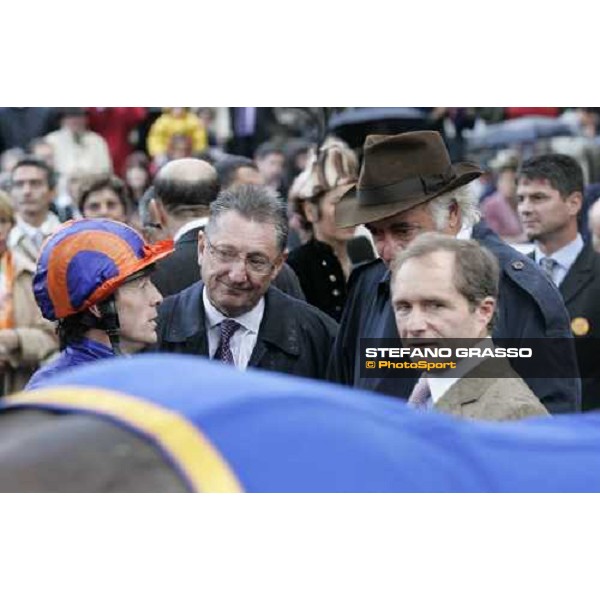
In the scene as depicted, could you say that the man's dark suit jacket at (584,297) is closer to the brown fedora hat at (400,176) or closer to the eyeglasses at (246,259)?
the brown fedora hat at (400,176)

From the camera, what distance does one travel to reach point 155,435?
7.47 feet

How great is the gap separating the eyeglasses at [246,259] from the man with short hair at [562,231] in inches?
67.9

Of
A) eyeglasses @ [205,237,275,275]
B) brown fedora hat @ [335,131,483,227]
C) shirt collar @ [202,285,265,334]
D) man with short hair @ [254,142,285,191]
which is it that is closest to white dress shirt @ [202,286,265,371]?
shirt collar @ [202,285,265,334]

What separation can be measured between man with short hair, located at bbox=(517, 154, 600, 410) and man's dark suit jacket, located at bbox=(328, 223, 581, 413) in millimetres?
1501

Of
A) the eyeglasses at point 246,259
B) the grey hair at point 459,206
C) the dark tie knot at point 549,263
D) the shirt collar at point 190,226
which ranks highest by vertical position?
the grey hair at point 459,206

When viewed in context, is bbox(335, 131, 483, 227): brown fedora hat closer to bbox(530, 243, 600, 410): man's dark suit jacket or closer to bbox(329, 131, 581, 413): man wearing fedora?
bbox(329, 131, 581, 413): man wearing fedora

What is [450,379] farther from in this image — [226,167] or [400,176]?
[226,167]

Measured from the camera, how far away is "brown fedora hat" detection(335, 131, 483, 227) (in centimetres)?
538

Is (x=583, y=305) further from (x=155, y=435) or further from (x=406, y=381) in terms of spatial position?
(x=155, y=435)

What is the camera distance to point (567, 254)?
23.2 feet

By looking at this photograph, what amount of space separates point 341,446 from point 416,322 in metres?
1.88

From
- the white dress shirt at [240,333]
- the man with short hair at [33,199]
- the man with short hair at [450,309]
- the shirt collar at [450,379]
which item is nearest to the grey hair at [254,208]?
the white dress shirt at [240,333]

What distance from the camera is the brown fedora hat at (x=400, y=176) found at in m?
5.38

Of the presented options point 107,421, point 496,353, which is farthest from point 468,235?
point 107,421
